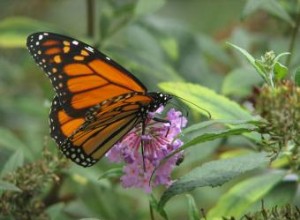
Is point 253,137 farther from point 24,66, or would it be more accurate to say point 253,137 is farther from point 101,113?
point 24,66

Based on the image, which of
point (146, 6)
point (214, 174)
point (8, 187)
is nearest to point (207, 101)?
point (214, 174)

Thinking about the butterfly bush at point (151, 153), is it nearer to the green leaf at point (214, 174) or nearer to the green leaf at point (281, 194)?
the green leaf at point (214, 174)

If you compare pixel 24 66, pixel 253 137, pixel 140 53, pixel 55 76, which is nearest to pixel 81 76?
pixel 55 76

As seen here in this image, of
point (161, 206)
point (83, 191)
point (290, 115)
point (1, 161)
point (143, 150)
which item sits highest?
point (290, 115)

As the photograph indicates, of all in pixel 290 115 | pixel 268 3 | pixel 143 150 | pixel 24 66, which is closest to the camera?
pixel 290 115

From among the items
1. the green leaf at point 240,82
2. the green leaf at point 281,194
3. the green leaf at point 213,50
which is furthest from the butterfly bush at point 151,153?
the green leaf at point 213,50

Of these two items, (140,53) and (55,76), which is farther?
(140,53)
